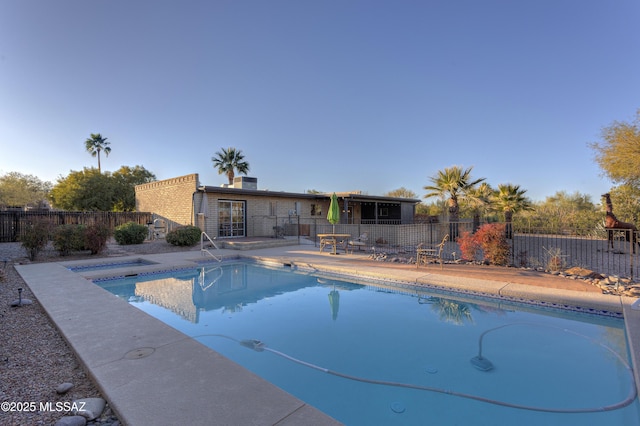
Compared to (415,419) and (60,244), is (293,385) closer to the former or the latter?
(415,419)

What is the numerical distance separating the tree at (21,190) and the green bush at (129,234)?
21370mm

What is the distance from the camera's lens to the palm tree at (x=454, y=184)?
1719 cm

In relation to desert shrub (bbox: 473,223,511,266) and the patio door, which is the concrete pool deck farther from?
the patio door

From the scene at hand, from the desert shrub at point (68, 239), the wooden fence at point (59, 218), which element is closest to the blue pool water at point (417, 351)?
the desert shrub at point (68, 239)

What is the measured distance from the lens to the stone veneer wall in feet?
52.2

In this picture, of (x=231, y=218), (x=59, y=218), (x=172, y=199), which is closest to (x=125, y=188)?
(x=59, y=218)

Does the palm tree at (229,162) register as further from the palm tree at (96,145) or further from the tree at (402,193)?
the tree at (402,193)

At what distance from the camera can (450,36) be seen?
12.5 metres

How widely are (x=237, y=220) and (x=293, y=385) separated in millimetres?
14305

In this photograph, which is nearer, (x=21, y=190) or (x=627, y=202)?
(x=627, y=202)

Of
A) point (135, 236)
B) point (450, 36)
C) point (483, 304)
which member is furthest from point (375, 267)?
point (135, 236)

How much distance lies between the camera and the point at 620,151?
13.7 m

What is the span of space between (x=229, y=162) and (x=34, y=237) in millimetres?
19443

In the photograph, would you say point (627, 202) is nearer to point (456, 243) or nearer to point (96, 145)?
point (456, 243)
